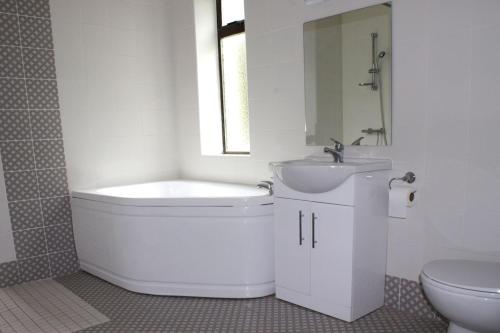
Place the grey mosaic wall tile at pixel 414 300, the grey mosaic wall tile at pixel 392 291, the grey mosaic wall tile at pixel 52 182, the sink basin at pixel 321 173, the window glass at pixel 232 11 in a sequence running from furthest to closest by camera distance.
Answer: the window glass at pixel 232 11, the grey mosaic wall tile at pixel 52 182, the grey mosaic wall tile at pixel 392 291, the grey mosaic wall tile at pixel 414 300, the sink basin at pixel 321 173

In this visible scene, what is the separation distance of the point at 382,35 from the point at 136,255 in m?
1.96

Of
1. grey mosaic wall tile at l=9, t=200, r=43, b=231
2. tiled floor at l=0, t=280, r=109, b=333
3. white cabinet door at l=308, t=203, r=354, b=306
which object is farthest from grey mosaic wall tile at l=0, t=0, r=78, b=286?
white cabinet door at l=308, t=203, r=354, b=306

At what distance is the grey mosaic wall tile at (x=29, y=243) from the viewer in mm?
2688

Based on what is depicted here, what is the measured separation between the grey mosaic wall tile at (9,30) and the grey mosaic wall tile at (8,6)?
0.10 ft

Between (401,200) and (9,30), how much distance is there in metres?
2.68

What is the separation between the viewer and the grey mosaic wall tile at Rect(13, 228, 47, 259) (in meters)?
2.69

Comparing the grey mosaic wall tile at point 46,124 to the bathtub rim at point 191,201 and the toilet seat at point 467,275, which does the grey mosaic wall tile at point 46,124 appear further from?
the toilet seat at point 467,275

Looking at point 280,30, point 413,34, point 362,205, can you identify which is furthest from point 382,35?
point 362,205

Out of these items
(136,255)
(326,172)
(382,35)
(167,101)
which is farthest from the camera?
(167,101)

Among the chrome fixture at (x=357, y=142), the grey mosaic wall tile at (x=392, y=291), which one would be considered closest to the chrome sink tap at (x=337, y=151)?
the chrome fixture at (x=357, y=142)

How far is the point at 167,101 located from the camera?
3455mm

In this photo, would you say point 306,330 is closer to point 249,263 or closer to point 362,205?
point 249,263

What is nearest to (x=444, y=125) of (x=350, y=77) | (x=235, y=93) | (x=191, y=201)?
(x=350, y=77)

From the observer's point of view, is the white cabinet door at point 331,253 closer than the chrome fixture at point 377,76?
Yes
